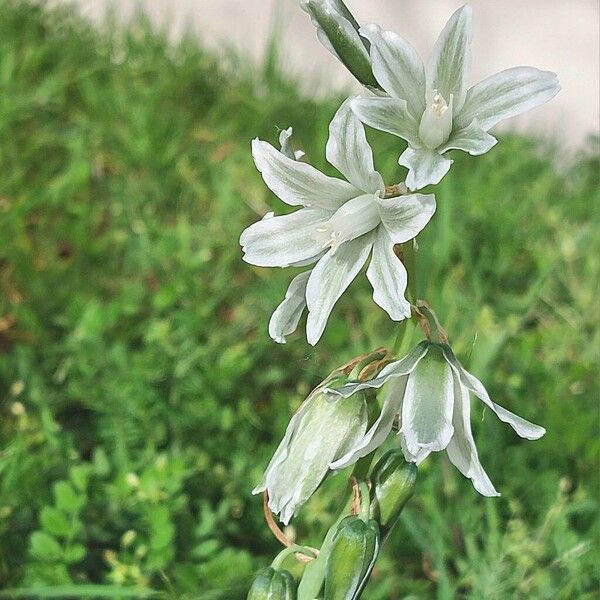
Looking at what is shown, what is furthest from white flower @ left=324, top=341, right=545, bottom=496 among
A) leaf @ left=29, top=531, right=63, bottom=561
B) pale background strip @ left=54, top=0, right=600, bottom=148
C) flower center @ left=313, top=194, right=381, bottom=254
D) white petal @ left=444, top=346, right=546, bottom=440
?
pale background strip @ left=54, top=0, right=600, bottom=148

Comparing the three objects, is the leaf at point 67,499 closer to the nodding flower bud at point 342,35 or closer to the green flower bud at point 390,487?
the green flower bud at point 390,487

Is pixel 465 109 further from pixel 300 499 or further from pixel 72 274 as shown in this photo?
pixel 72 274

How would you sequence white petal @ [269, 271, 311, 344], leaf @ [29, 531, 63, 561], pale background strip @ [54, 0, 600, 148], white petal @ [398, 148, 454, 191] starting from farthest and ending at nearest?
1. pale background strip @ [54, 0, 600, 148]
2. leaf @ [29, 531, 63, 561]
3. white petal @ [269, 271, 311, 344]
4. white petal @ [398, 148, 454, 191]

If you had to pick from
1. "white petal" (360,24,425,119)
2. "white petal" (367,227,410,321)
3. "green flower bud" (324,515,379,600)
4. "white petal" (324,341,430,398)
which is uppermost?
"white petal" (360,24,425,119)

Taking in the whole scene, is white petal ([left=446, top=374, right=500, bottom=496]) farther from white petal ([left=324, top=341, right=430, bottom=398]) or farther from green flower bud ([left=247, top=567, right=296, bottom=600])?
green flower bud ([left=247, top=567, right=296, bottom=600])

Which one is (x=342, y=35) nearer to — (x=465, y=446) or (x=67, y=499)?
(x=465, y=446)

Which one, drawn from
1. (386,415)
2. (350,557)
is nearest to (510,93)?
(386,415)
